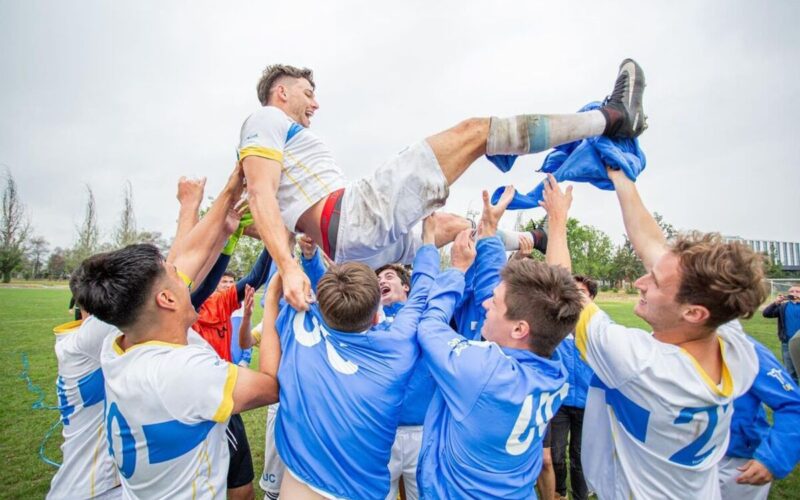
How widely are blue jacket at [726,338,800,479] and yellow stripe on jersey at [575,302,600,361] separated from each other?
4.81 feet

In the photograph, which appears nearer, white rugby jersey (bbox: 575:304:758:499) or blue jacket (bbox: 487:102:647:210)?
white rugby jersey (bbox: 575:304:758:499)

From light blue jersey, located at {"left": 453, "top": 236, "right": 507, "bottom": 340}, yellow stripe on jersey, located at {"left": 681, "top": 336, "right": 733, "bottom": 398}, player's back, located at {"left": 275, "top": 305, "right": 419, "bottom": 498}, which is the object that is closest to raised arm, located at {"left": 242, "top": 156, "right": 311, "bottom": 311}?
player's back, located at {"left": 275, "top": 305, "right": 419, "bottom": 498}

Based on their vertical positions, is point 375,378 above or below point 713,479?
above

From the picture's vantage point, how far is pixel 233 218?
318 cm

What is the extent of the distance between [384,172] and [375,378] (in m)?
1.19

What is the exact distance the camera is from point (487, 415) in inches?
81.5

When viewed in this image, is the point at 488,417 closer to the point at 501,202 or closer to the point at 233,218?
the point at 501,202

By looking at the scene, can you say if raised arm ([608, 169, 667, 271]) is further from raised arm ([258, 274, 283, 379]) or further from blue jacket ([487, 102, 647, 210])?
raised arm ([258, 274, 283, 379])

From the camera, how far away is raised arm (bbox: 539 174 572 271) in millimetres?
→ 2804

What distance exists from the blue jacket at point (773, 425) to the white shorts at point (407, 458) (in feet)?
7.69

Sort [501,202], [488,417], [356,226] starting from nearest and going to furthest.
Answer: [488,417] → [356,226] → [501,202]

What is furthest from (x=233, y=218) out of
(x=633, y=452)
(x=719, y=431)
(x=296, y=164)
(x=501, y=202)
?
(x=719, y=431)

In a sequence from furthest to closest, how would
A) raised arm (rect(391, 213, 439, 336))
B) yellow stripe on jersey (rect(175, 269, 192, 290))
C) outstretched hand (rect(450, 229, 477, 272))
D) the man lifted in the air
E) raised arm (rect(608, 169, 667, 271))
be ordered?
raised arm (rect(608, 169, 667, 271)) < outstretched hand (rect(450, 229, 477, 272)) < yellow stripe on jersey (rect(175, 269, 192, 290)) < raised arm (rect(391, 213, 439, 336)) < the man lifted in the air

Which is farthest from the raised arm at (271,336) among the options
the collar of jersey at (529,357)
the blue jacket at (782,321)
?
the blue jacket at (782,321)
